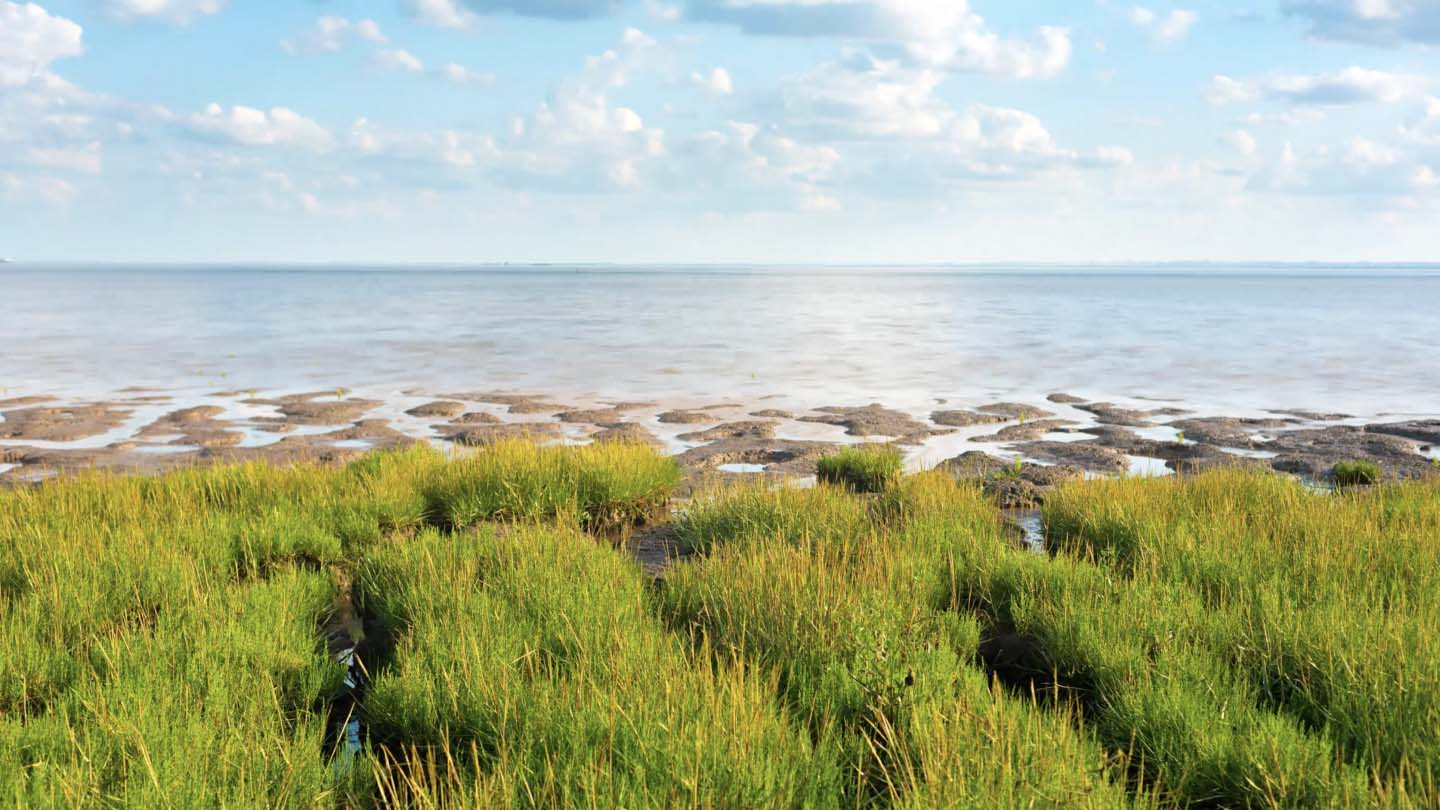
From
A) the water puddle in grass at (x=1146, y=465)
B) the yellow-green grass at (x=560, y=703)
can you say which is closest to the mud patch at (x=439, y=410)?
the water puddle in grass at (x=1146, y=465)

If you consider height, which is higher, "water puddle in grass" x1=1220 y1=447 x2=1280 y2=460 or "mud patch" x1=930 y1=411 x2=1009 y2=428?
"water puddle in grass" x1=1220 y1=447 x2=1280 y2=460

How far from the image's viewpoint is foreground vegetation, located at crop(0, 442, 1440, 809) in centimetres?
378

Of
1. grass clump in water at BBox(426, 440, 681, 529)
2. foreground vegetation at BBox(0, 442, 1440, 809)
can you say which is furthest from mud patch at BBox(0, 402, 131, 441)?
grass clump in water at BBox(426, 440, 681, 529)

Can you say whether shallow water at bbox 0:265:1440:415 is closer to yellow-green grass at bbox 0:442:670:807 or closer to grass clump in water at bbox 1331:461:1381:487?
grass clump in water at bbox 1331:461:1381:487

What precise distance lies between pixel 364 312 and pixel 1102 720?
188 ft

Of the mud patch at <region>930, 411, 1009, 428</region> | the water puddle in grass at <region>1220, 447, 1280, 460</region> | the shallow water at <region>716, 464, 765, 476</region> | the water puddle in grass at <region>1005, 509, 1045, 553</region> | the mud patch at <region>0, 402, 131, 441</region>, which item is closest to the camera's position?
the water puddle in grass at <region>1005, 509, 1045, 553</region>

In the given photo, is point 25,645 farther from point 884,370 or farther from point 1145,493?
point 884,370

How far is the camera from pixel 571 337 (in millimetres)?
38438

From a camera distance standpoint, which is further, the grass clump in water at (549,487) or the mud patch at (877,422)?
the mud patch at (877,422)

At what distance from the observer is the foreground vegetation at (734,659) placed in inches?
149

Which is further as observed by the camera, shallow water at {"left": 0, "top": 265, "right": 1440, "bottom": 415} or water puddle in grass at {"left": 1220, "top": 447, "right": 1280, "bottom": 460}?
shallow water at {"left": 0, "top": 265, "right": 1440, "bottom": 415}

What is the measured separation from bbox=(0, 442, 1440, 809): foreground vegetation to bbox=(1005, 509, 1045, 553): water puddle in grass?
197 mm

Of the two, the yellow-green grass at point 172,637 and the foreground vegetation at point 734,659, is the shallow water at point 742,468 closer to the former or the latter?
the foreground vegetation at point 734,659

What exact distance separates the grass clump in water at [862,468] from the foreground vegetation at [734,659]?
8.32 ft
